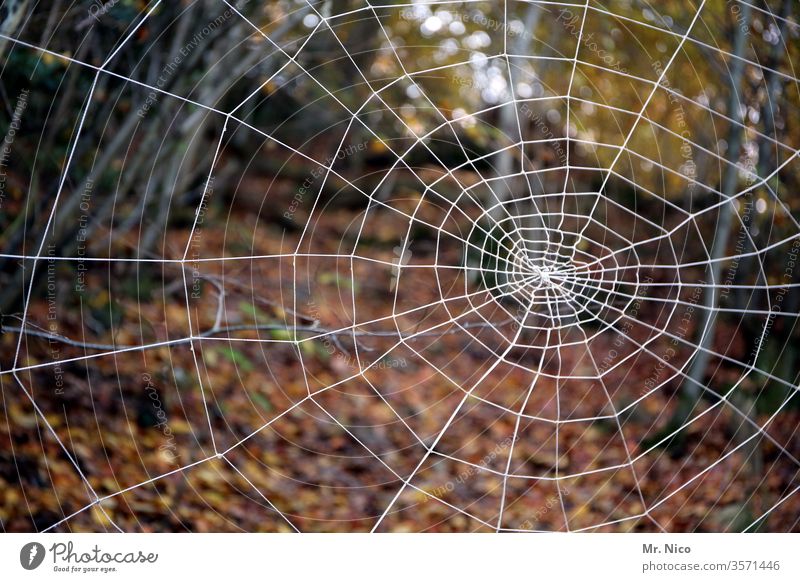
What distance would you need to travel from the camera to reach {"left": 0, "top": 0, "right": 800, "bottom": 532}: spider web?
148cm

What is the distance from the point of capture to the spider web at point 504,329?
1479 mm

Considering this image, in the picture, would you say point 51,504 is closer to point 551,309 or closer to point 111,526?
point 111,526

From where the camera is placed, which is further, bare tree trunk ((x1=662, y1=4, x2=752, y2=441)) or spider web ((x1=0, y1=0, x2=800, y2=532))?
bare tree trunk ((x1=662, y1=4, x2=752, y2=441))
